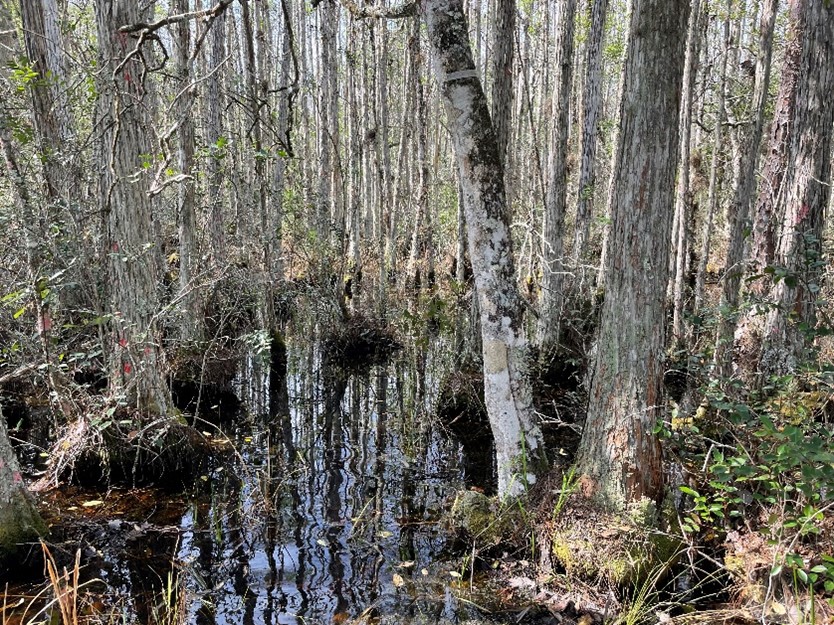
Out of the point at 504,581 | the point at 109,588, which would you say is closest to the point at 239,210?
the point at 109,588

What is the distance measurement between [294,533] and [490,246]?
2627 millimetres

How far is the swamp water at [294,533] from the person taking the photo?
3730 millimetres

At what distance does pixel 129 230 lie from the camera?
5.12m

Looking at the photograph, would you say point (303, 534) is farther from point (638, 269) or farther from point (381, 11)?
point (381, 11)

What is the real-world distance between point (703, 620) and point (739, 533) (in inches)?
25.4

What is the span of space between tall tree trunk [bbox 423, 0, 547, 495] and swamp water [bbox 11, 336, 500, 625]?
956 millimetres

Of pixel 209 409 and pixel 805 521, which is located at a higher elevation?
pixel 805 521

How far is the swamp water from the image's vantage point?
373 cm

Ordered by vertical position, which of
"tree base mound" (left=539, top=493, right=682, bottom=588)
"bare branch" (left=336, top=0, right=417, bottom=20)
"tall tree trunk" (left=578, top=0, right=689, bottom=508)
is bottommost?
"tree base mound" (left=539, top=493, right=682, bottom=588)

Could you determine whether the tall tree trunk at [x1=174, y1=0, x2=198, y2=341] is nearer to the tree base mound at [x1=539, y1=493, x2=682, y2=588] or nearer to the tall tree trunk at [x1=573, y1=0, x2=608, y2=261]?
the tall tree trunk at [x1=573, y1=0, x2=608, y2=261]

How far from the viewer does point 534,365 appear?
7551 millimetres

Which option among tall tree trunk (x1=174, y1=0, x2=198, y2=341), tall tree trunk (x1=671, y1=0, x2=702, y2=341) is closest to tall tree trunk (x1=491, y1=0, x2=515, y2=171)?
tall tree trunk (x1=671, y1=0, x2=702, y2=341)

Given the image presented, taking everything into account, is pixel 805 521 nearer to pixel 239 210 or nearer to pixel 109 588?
pixel 109 588

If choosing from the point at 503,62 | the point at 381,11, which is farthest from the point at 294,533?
the point at 503,62
